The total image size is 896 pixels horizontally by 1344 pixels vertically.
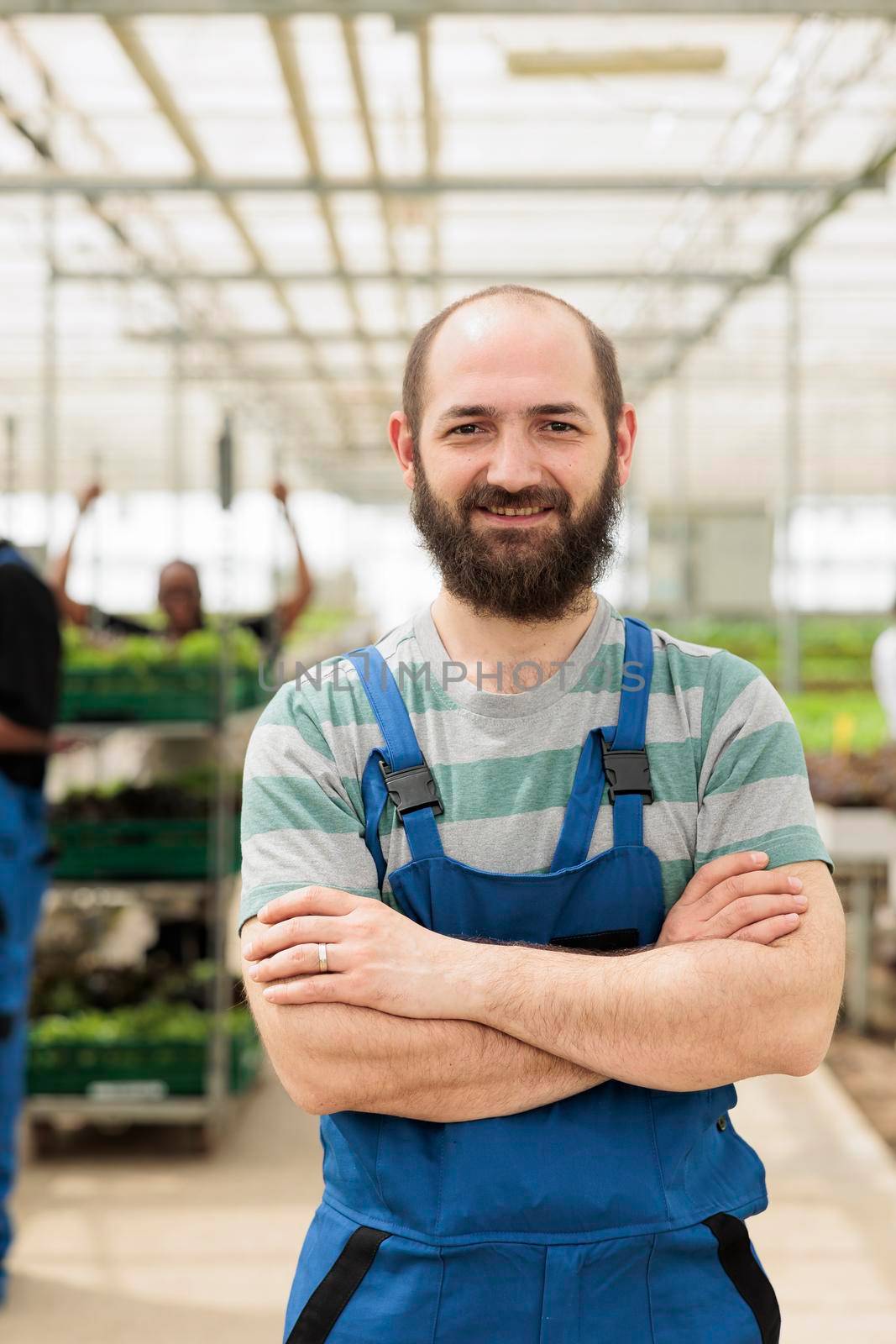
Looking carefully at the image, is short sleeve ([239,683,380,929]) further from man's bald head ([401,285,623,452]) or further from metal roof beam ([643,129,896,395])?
metal roof beam ([643,129,896,395])

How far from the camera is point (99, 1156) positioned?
400 cm

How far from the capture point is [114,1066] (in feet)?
12.9

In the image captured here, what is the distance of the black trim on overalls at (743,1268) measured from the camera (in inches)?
48.9

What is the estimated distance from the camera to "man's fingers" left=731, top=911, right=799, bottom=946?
1289 mm

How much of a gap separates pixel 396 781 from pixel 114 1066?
9.80ft

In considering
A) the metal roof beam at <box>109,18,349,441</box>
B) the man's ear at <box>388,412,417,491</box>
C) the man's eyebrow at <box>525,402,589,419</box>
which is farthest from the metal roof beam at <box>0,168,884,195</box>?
the man's eyebrow at <box>525,402,589,419</box>

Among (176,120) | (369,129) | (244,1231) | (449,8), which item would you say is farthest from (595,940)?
(176,120)

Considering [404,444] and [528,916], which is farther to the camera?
[404,444]

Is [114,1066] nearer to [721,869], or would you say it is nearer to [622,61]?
[721,869]

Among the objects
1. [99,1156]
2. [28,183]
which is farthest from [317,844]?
[28,183]

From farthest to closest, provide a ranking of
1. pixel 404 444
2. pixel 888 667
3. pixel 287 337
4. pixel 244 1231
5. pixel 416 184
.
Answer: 1. pixel 287 337
2. pixel 888 667
3. pixel 416 184
4. pixel 244 1231
5. pixel 404 444

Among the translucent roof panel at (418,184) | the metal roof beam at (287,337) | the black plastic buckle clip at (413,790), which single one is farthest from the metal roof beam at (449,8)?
the metal roof beam at (287,337)

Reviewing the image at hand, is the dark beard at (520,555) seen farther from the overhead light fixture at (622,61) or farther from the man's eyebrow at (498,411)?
the overhead light fixture at (622,61)

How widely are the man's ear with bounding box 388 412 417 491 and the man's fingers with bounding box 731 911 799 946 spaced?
59cm
